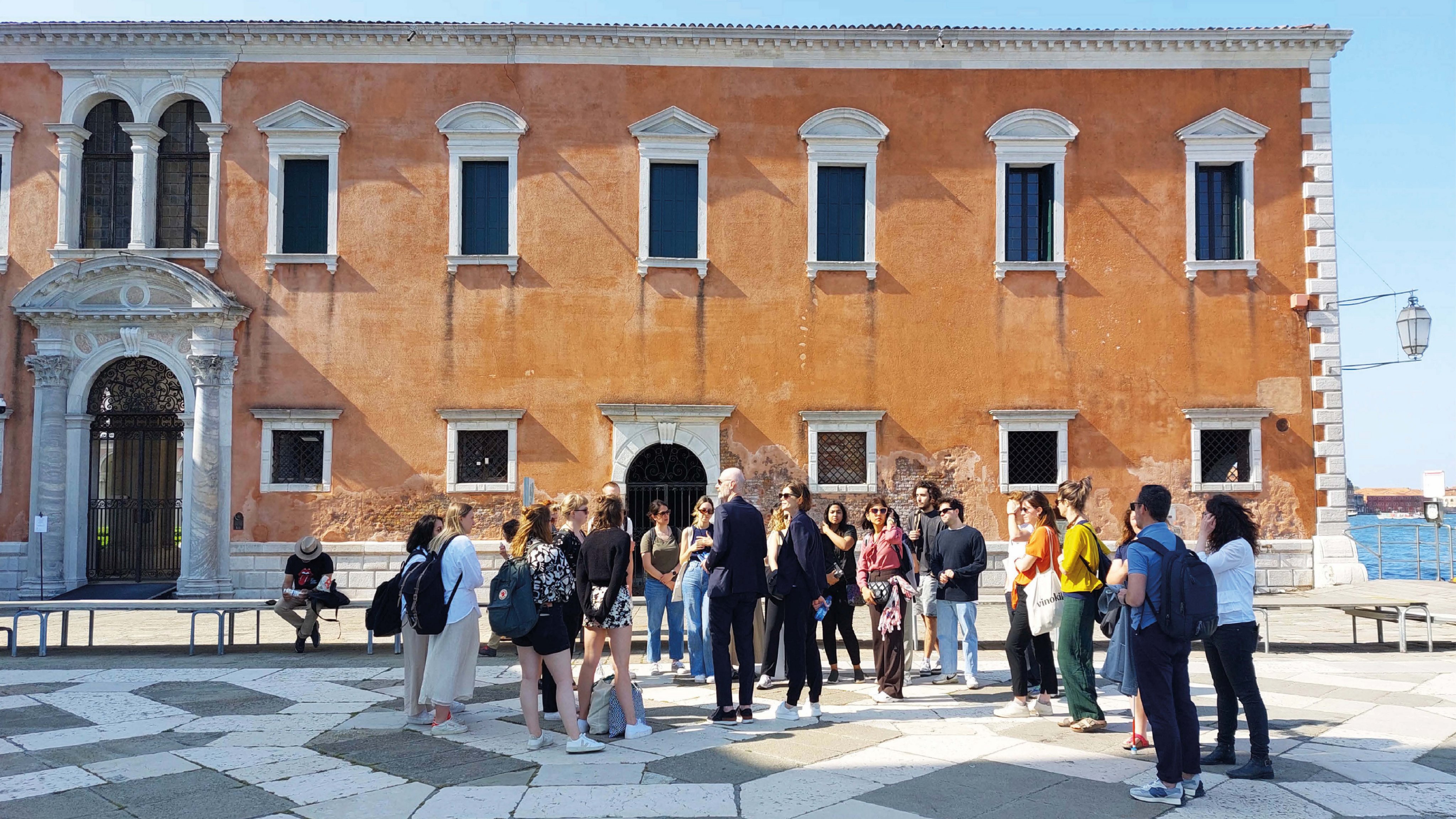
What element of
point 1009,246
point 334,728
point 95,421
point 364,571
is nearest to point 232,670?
point 334,728

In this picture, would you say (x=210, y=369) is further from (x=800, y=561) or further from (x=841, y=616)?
(x=800, y=561)

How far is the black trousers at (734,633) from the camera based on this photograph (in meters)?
7.50

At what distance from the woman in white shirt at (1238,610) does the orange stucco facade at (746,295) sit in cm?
1057

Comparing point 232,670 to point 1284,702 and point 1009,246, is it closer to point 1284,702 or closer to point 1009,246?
point 1284,702

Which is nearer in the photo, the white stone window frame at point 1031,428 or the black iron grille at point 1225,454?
the white stone window frame at point 1031,428

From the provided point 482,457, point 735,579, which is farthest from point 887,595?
point 482,457

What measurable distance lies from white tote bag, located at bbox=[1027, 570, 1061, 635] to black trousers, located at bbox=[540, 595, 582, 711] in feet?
10.7

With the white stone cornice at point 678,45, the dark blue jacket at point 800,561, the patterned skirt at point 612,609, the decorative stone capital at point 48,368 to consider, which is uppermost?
the white stone cornice at point 678,45

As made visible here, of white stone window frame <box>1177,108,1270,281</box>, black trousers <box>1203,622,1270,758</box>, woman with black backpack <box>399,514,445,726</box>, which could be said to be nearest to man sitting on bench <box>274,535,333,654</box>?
woman with black backpack <box>399,514,445,726</box>

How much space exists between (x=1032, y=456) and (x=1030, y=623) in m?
9.80

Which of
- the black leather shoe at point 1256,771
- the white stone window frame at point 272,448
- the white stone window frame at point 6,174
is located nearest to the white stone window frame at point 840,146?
the white stone window frame at point 272,448

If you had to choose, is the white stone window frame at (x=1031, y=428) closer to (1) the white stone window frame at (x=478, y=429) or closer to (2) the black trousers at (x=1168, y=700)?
(1) the white stone window frame at (x=478, y=429)

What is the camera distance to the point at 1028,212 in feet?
57.3

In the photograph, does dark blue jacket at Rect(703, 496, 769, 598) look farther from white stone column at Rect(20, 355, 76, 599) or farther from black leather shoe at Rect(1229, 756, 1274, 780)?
white stone column at Rect(20, 355, 76, 599)
